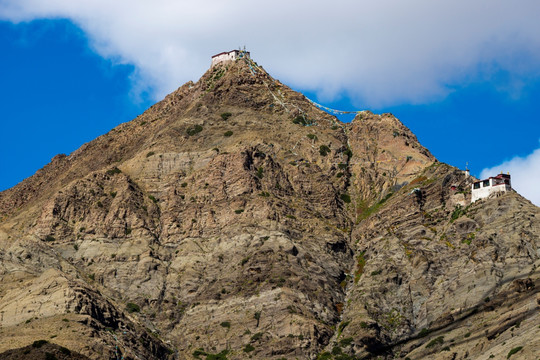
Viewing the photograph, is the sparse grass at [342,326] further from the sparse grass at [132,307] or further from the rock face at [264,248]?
the sparse grass at [132,307]

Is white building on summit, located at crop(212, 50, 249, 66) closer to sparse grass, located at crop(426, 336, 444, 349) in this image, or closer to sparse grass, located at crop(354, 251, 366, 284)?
sparse grass, located at crop(354, 251, 366, 284)

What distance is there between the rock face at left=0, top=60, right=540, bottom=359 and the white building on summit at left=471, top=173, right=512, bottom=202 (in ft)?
6.95

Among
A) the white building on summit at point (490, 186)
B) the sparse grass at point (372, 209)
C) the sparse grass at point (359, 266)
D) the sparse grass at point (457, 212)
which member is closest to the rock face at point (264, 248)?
the sparse grass at point (457, 212)

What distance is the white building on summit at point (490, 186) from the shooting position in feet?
454

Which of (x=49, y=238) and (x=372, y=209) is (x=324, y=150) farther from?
(x=49, y=238)

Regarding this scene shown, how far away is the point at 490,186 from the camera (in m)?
139

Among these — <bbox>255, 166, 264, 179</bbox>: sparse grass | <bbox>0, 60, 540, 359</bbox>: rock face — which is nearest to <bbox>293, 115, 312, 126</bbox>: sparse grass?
<bbox>0, 60, 540, 359</bbox>: rock face

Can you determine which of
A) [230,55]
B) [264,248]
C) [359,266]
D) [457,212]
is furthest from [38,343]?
[230,55]

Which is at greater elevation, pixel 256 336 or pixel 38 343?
pixel 38 343

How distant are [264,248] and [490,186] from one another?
3268cm

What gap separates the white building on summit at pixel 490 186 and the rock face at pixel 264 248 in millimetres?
2119

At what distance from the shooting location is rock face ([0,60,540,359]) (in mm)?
119812

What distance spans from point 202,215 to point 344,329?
107ft

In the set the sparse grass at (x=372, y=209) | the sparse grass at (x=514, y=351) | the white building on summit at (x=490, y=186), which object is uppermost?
the sparse grass at (x=372, y=209)
